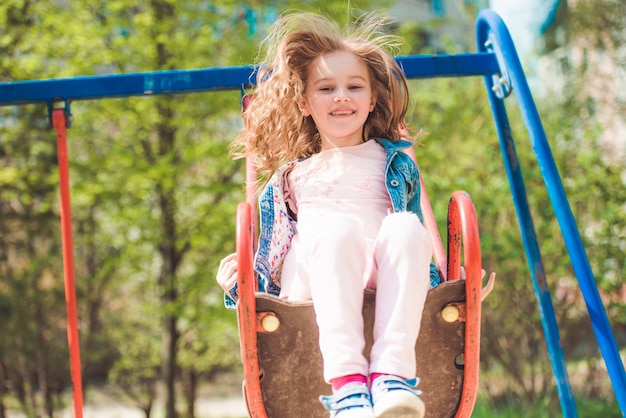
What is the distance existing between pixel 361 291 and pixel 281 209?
20.3 inches

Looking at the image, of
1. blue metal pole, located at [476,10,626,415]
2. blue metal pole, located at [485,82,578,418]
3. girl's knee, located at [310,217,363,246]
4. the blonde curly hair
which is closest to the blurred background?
blue metal pole, located at [485,82,578,418]

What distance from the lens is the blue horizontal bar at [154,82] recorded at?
9.41ft

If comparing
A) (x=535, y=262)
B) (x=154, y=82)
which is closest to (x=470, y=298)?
(x=535, y=262)

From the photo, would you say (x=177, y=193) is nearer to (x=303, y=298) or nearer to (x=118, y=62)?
(x=118, y=62)

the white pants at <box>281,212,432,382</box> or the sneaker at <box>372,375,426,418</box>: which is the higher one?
the white pants at <box>281,212,432,382</box>

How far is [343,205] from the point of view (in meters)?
2.11

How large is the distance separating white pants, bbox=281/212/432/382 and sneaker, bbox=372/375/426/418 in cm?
4

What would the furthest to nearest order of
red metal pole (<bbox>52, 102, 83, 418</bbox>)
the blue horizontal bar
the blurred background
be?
the blurred background, the blue horizontal bar, red metal pole (<bbox>52, 102, 83, 418</bbox>)

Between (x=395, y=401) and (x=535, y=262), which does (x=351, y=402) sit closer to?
(x=395, y=401)

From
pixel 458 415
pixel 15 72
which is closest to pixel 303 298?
pixel 458 415

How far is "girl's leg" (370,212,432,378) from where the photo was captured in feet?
5.49

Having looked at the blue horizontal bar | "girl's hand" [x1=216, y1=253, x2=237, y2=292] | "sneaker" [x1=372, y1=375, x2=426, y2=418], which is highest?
the blue horizontal bar

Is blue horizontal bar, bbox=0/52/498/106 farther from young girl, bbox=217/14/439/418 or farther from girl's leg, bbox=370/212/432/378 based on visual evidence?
girl's leg, bbox=370/212/432/378

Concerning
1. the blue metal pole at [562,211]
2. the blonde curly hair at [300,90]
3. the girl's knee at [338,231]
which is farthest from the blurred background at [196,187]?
the girl's knee at [338,231]
